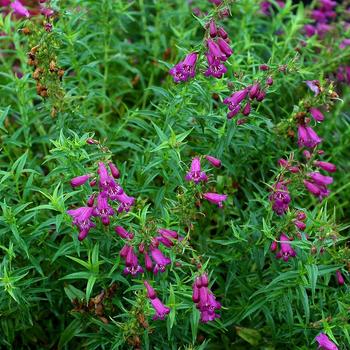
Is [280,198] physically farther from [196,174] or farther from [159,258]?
[159,258]

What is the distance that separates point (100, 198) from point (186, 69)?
885mm

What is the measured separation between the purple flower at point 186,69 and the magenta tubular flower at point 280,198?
772mm

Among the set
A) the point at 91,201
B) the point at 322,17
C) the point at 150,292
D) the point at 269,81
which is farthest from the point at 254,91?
the point at 322,17

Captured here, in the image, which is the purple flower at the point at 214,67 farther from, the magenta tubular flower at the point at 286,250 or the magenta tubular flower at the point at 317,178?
the magenta tubular flower at the point at 286,250

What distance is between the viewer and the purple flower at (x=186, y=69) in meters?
3.37

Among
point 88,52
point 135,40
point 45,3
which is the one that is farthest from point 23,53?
point 135,40

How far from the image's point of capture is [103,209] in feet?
9.99

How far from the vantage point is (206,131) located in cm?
387

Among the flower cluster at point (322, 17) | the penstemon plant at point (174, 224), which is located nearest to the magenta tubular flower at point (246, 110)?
the penstemon plant at point (174, 224)

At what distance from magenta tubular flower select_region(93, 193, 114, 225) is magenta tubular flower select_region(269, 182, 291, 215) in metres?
0.90

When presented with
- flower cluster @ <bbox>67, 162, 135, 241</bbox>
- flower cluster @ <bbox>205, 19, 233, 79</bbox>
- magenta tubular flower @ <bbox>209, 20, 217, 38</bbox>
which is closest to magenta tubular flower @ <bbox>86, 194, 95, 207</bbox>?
flower cluster @ <bbox>67, 162, 135, 241</bbox>

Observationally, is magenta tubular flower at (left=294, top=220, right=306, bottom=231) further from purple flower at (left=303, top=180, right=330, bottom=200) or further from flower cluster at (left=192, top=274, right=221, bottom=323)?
flower cluster at (left=192, top=274, right=221, bottom=323)

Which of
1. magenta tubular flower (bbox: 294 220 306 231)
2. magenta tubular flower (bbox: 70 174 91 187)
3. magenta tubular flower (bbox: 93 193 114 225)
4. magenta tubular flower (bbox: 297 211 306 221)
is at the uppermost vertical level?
magenta tubular flower (bbox: 70 174 91 187)

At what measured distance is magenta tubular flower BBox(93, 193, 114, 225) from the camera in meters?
3.03
